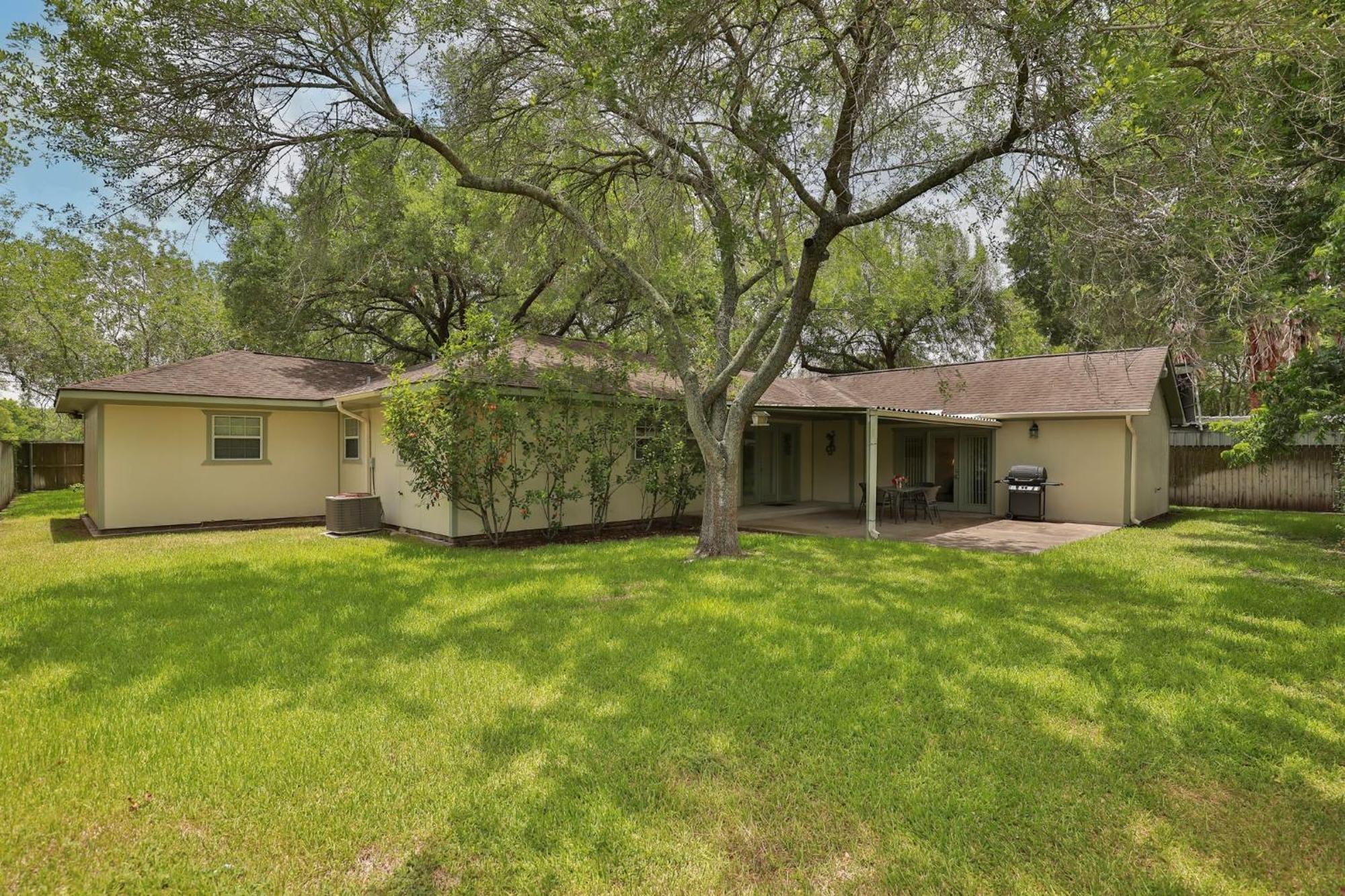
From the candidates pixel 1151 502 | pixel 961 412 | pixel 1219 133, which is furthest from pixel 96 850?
pixel 1151 502

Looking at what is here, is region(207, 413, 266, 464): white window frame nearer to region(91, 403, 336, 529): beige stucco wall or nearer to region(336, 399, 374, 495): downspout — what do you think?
region(91, 403, 336, 529): beige stucco wall

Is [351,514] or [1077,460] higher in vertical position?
[1077,460]

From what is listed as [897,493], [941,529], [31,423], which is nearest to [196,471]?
[897,493]

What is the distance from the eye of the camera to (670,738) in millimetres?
3660

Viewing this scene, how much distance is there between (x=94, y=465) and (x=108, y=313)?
19.1 metres

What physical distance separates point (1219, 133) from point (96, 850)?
31.4 ft

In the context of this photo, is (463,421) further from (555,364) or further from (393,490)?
(393,490)

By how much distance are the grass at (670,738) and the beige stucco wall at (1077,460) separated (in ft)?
21.8

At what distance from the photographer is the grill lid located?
13844mm

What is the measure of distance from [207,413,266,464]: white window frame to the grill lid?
1563 cm

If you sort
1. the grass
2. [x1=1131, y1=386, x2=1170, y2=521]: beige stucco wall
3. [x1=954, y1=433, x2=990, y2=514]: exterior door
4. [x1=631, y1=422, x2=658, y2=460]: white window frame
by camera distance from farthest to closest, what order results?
[x1=954, y1=433, x2=990, y2=514]: exterior door
[x1=1131, y1=386, x2=1170, y2=521]: beige stucco wall
[x1=631, y1=422, x2=658, y2=460]: white window frame
the grass

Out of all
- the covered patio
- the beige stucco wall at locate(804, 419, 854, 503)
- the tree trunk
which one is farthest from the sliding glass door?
the tree trunk

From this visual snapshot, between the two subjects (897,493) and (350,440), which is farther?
(897,493)

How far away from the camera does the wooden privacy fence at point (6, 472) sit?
54.8ft
